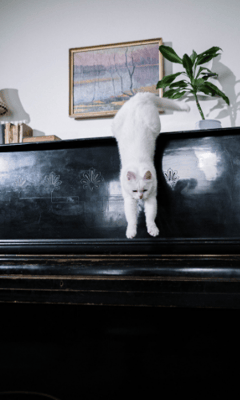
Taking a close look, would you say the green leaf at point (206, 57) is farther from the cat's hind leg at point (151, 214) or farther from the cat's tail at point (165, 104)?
the cat's hind leg at point (151, 214)

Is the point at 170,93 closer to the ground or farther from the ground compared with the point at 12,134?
farther from the ground

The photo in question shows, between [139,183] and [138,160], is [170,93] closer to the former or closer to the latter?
[138,160]

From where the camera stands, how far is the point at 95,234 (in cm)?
119

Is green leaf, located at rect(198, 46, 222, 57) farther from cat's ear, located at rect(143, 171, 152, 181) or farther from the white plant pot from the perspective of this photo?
cat's ear, located at rect(143, 171, 152, 181)

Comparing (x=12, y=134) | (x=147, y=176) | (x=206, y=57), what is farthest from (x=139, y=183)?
(x=12, y=134)

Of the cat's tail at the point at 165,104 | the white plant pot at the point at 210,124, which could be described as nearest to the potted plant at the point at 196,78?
the white plant pot at the point at 210,124

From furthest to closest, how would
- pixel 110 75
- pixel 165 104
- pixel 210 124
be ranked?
1. pixel 110 75
2. pixel 210 124
3. pixel 165 104

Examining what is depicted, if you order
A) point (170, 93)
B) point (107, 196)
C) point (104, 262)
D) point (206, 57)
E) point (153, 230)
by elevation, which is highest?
point (206, 57)

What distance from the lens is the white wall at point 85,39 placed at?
6.14ft

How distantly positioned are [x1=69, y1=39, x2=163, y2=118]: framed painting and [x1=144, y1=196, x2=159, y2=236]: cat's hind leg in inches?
45.0

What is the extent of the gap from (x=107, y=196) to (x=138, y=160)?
24 cm

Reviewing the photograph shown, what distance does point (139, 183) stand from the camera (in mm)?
1034
